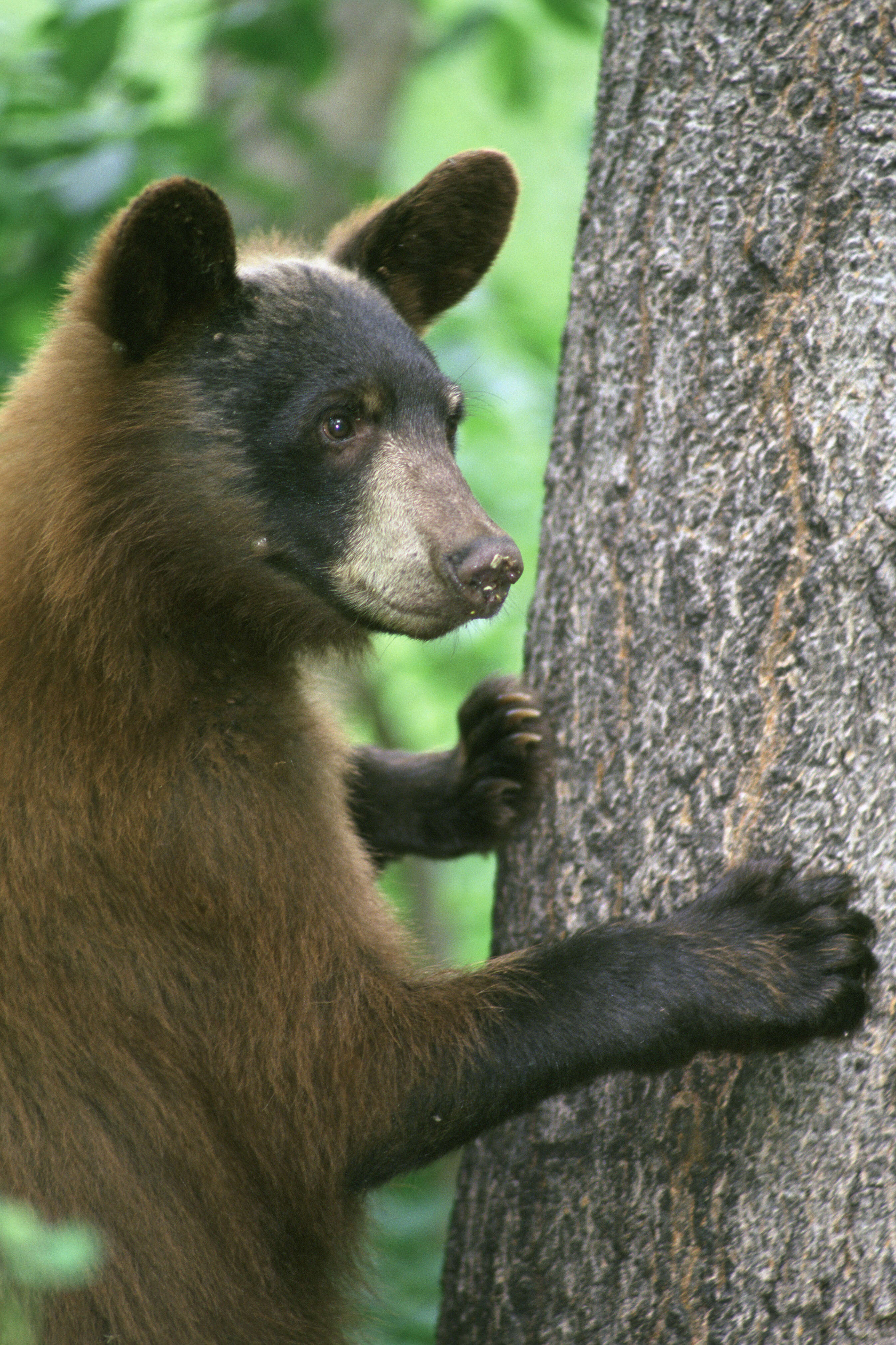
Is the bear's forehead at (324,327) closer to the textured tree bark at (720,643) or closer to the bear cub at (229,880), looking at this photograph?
the bear cub at (229,880)

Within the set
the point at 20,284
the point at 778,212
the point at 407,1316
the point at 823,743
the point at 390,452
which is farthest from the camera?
the point at 20,284

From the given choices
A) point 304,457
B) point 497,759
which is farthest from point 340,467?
point 497,759

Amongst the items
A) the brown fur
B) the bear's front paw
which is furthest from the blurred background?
the brown fur

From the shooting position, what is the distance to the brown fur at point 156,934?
2.65 m

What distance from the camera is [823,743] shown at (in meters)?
2.48

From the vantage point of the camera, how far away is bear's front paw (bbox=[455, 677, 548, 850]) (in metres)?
3.26

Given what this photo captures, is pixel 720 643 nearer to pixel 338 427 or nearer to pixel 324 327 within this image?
pixel 338 427

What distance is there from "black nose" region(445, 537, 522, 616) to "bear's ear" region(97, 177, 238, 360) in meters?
0.78

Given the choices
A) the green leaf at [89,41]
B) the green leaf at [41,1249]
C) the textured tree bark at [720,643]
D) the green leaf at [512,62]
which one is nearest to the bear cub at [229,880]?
the textured tree bark at [720,643]

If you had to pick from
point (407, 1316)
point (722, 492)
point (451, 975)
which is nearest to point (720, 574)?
point (722, 492)

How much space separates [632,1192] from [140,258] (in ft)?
6.94

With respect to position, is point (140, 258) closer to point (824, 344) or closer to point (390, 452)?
point (390, 452)

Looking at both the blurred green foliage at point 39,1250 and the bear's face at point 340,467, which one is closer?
the blurred green foliage at point 39,1250

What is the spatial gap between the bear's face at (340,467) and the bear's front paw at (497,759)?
1.70 feet
